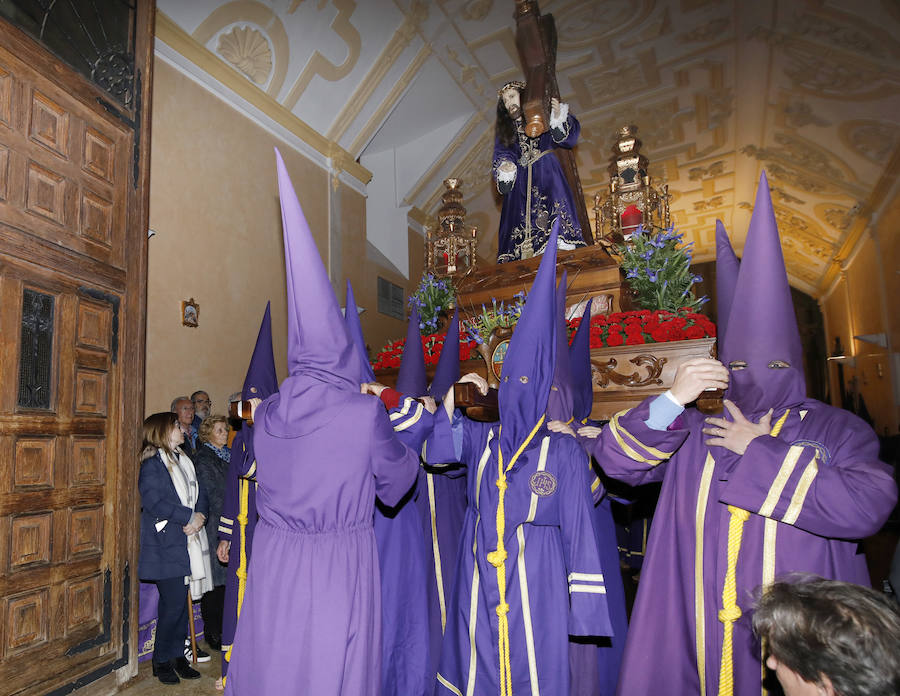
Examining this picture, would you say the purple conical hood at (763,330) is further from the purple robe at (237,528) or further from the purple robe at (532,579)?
the purple robe at (237,528)

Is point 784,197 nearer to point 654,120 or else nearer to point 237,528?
point 654,120

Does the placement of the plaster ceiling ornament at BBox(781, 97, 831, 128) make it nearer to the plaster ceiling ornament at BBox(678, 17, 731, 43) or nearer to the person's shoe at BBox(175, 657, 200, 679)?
the plaster ceiling ornament at BBox(678, 17, 731, 43)

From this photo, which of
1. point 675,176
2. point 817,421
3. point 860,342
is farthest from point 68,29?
point 860,342

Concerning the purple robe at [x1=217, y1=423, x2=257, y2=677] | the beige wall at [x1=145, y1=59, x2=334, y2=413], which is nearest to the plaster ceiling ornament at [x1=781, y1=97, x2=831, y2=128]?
the beige wall at [x1=145, y1=59, x2=334, y2=413]

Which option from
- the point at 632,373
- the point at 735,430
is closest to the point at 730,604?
the point at 735,430

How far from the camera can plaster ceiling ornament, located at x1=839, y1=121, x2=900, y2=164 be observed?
8.30 m

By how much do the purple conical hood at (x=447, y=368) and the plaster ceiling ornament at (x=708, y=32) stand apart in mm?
7178

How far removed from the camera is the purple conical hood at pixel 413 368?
377 centimetres

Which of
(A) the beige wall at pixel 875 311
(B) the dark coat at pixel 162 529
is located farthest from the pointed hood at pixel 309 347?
(A) the beige wall at pixel 875 311

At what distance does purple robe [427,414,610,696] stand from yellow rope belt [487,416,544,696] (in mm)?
24

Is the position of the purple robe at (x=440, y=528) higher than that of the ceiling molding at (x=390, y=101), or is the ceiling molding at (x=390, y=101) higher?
the ceiling molding at (x=390, y=101)

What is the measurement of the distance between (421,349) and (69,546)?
94.9 inches

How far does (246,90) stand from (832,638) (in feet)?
24.3

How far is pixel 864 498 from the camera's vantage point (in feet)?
5.48
